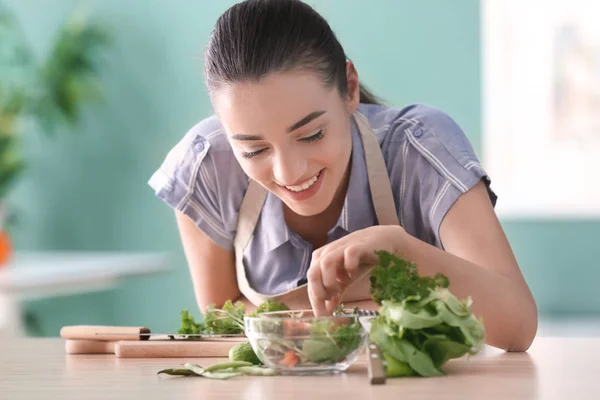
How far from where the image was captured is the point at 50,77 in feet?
16.2

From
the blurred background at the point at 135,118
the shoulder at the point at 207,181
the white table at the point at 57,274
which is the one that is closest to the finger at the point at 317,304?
the shoulder at the point at 207,181

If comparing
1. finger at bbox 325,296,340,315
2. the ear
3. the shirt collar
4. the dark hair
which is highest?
the dark hair

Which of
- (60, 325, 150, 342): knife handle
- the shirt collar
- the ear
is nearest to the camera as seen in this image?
(60, 325, 150, 342): knife handle

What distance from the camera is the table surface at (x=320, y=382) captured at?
1.14m

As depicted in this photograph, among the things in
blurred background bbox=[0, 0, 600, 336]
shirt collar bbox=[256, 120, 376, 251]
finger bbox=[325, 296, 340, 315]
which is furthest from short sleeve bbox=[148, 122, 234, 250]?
blurred background bbox=[0, 0, 600, 336]

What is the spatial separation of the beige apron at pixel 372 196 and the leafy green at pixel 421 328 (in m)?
0.73

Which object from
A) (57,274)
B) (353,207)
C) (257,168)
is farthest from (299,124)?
(57,274)

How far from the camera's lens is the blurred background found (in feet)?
15.5

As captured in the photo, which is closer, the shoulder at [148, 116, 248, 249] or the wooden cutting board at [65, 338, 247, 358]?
the wooden cutting board at [65, 338, 247, 358]

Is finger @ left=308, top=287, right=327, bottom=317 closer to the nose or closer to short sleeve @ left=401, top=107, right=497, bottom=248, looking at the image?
the nose

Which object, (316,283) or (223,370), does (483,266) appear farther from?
(223,370)

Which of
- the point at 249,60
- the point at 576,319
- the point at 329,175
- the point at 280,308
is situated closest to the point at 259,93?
the point at 249,60

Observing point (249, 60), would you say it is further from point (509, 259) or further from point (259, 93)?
point (509, 259)

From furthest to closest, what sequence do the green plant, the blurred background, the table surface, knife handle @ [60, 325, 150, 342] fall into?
the green plant, the blurred background, knife handle @ [60, 325, 150, 342], the table surface
